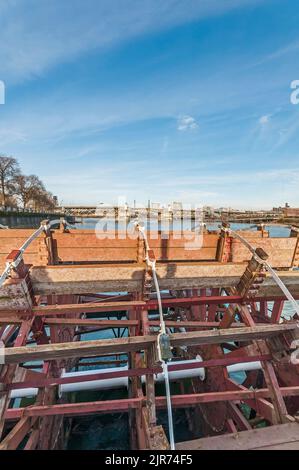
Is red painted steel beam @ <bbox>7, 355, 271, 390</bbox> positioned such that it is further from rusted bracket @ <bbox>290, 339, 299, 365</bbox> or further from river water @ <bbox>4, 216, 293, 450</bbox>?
river water @ <bbox>4, 216, 293, 450</bbox>

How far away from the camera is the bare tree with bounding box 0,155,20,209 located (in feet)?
163

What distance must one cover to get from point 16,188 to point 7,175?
341 cm

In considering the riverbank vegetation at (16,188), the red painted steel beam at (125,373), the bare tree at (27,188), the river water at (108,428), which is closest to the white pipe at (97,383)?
the red painted steel beam at (125,373)

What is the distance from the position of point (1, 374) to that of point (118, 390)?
5693 mm

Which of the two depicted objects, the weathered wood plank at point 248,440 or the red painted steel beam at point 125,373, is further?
the red painted steel beam at point 125,373

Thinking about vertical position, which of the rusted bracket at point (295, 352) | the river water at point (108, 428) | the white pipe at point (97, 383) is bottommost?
the river water at point (108, 428)

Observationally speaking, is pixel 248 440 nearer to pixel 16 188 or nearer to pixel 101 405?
pixel 101 405

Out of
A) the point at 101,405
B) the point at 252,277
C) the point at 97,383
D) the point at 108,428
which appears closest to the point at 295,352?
the point at 252,277

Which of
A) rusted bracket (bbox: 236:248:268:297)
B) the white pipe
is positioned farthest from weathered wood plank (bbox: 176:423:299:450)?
rusted bracket (bbox: 236:248:268:297)

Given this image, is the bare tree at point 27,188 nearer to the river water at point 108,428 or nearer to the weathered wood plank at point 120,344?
the river water at point 108,428

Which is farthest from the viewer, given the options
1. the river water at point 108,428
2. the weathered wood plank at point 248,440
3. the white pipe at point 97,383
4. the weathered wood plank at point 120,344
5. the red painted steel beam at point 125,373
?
the river water at point 108,428

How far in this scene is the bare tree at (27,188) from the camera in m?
54.5

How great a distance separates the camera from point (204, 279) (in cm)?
498

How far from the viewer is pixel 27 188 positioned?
58.8 m
